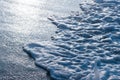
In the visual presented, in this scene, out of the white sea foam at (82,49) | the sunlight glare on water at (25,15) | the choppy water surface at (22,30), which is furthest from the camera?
the sunlight glare on water at (25,15)

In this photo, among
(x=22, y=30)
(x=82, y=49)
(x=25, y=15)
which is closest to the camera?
(x=82, y=49)

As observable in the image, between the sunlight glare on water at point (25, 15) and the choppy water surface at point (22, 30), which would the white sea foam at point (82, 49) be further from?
the sunlight glare on water at point (25, 15)

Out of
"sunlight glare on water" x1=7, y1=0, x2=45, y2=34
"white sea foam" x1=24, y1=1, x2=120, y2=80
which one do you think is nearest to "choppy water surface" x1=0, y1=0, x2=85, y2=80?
"sunlight glare on water" x1=7, y1=0, x2=45, y2=34

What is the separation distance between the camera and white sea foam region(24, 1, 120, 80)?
3.23 meters

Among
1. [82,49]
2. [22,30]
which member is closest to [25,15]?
[22,30]

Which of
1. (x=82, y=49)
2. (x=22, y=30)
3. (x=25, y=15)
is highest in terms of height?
(x=25, y=15)

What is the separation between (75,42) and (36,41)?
2.00ft

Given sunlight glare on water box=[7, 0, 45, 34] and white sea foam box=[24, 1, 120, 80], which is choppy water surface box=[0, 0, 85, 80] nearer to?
sunlight glare on water box=[7, 0, 45, 34]

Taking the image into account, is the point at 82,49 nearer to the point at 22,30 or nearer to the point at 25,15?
the point at 22,30

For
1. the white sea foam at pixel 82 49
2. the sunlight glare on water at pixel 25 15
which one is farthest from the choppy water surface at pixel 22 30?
the white sea foam at pixel 82 49

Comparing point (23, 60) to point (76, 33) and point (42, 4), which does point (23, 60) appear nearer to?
point (76, 33)

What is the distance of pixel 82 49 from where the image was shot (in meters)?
3.82

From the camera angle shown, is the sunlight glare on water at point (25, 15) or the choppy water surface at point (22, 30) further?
the sunlight glare on water at point (25, 15)

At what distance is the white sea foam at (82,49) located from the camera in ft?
10.6
